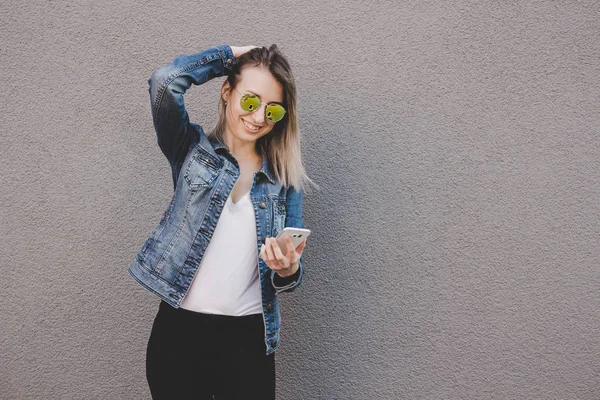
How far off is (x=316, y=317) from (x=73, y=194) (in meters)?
1.21

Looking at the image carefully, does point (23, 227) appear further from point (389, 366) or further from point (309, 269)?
point (389, 366)

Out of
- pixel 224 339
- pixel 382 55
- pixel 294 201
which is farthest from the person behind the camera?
pixel 382 55

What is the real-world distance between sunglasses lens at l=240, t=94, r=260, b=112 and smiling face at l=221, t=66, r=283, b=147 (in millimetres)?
18

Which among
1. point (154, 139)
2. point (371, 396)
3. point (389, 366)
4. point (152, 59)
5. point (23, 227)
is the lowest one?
point (371, 396)

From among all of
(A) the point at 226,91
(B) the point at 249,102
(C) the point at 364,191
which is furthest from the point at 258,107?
(C) the point at 364,191

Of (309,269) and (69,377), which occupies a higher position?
(309,269)

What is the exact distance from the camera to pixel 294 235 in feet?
4.17

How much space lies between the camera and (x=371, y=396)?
205 centimetres

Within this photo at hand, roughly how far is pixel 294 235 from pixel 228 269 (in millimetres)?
284

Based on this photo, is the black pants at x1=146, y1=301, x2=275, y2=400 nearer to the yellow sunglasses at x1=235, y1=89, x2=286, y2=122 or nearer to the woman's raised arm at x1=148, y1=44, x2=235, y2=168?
the woman's raised arm at x1=148, y1=44, x2=235, y2=168

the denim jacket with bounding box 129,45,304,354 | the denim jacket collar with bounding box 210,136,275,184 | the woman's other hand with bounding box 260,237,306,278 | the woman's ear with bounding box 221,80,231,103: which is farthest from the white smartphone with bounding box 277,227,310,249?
the woman's ear with bounding box 221,80,231,103

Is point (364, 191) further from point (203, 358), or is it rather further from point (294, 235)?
point (203, 358)

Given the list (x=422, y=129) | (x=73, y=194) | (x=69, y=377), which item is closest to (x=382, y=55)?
(x=422, y=129)

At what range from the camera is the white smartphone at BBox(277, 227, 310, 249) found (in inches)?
49.2
